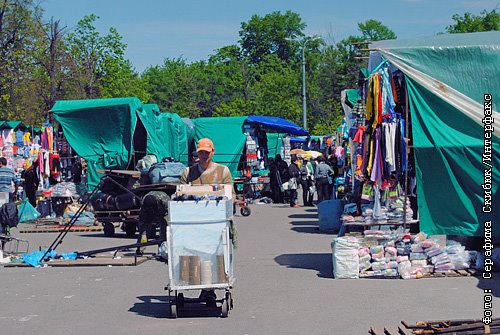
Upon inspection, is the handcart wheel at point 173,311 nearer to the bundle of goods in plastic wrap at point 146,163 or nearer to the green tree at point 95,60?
the bundle of goods in plastic wrap at point 146,163

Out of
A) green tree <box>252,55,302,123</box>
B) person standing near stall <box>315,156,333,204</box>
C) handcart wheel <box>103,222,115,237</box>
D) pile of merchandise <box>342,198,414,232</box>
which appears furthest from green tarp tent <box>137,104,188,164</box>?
green tree <box>252,55,302,123</box>

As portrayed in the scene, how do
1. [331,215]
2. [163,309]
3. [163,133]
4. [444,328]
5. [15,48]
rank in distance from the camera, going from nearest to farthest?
1. [444,328]
2. [163,309]
3. [331,215]
4. [163,133]
5. [15,48]

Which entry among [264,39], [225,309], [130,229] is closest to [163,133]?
[130,229]

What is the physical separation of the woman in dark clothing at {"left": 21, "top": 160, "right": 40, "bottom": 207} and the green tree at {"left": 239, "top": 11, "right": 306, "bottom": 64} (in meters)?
61.1

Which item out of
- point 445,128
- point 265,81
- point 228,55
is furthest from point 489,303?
point 228,55

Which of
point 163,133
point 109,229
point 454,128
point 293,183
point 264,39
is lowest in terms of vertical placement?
point 109,229

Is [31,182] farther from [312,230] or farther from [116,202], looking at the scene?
[312,230]

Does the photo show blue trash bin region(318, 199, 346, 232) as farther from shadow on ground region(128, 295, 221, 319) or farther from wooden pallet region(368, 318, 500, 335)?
wooden pallet region(368, 318, 500, 335)

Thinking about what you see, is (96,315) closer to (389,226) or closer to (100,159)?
(389,226)

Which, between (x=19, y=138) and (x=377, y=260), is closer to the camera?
(x=377, y=260)

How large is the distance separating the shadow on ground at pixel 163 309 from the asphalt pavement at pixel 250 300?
12mm

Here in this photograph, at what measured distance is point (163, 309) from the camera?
33.2 ft

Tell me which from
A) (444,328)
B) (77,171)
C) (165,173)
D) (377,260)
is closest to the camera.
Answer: (444,328)

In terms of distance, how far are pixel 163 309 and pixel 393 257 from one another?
372 centimetres
